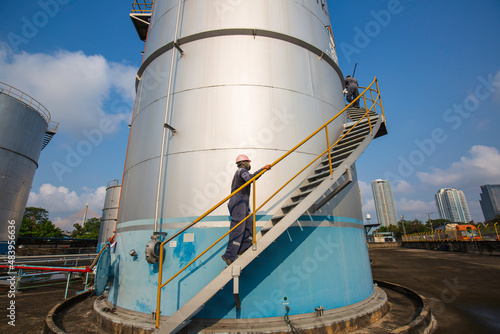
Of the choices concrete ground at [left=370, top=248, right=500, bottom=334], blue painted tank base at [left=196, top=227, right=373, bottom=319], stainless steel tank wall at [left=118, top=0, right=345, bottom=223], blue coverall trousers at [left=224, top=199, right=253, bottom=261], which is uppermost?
stainless steel tank wall at [left=118, top=0, right=345, bottom=223]

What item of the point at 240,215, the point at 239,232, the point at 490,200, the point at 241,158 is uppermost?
the point at 490,200

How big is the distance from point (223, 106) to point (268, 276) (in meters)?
3.62

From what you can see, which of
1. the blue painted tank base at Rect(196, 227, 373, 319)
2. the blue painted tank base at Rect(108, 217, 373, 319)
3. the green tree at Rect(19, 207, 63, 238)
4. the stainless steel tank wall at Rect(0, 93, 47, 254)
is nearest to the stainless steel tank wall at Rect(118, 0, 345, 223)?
the blue painted tank base at Rect(108, 217, 373, 319)

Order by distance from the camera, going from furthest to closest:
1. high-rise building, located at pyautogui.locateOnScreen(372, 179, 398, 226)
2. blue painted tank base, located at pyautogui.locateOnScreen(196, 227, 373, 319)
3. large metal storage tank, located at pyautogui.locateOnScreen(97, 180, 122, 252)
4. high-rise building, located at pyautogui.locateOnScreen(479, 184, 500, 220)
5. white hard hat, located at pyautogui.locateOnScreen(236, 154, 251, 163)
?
high-rise building, located at pyautogui.locateOnScreen(479, 184, 500, 220) < high-rise building, located at pyautogui.locateOnScreen(372, 179, 398, 226) < large metal storage tank, located at pyautogui.locateOnScreen(97, 180, 122, 252) < white hard hat, located at pyautogui.locateOnScreen(236, 154, 251, 163) < blue painted tank base, located at pyautogui.locateOnScreen(196, 227, 373, 319)

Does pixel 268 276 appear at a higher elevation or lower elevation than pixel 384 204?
lower

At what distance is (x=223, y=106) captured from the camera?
548cm

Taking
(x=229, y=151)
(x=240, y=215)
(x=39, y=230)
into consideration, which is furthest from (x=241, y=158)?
(x=39, y=230)

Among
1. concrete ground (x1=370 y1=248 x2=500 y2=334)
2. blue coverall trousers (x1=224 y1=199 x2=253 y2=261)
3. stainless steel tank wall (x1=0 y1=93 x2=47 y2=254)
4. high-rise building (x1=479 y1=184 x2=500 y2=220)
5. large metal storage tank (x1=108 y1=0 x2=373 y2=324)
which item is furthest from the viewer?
high-rise building (x1=479 y1=184 x2=500 y2=220)

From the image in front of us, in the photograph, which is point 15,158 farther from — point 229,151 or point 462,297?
point 462,297

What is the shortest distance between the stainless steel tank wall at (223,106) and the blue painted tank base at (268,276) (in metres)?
0.77

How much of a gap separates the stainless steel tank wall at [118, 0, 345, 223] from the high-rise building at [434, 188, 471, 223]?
158 meters

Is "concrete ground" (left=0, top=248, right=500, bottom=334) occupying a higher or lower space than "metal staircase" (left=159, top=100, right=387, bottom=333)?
lower

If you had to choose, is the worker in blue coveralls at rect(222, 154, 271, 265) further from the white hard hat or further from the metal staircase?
the metal staircase

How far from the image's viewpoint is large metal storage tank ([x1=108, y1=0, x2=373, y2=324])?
456 centimetres
